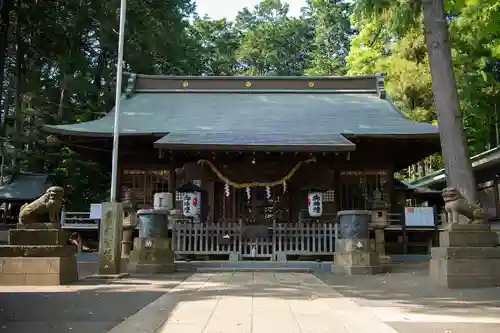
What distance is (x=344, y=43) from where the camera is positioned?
128 feet

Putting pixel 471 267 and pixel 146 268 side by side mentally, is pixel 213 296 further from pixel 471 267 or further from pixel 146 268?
pixel 471 267

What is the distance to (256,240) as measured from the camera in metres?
12.6

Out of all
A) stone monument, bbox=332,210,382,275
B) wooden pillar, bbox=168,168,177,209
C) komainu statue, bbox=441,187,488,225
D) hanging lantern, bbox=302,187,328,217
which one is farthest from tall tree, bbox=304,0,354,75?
komainu statue, bbox=441,187,488,225

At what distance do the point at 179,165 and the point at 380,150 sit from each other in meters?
6.77

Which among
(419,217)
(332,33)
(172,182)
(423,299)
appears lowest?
(423,299)

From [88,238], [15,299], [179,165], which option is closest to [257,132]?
[179,165]

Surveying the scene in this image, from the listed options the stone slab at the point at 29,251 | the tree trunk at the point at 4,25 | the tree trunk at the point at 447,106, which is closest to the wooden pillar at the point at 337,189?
the tree trunk at the point at 447,106

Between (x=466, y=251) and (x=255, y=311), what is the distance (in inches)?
180

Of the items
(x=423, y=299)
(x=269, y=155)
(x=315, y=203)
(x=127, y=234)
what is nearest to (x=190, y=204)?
(x=127, y=234)

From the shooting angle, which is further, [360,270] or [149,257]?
[149,257]

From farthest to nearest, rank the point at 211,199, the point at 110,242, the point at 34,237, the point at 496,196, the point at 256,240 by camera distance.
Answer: the point at 496,196 → the point at 211,199 → the point at 256,240 → the point at 110,242 → the point at 34,237

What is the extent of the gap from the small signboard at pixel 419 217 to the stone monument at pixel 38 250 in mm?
9791

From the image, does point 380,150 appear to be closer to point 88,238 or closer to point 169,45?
point 88,238

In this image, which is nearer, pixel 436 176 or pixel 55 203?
pixel 55 203
